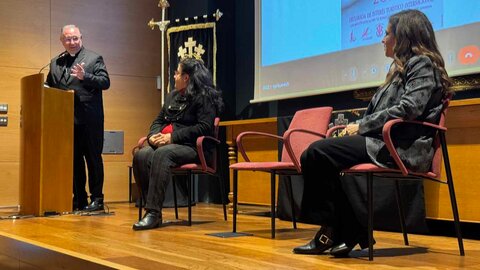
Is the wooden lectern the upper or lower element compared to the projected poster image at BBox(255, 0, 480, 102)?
lower

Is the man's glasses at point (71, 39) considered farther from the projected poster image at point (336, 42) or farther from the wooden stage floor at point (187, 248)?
the projected poster image at point (336, 42)

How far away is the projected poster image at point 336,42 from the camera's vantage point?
12.5ft

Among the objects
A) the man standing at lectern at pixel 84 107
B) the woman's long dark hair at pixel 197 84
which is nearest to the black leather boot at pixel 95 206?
the man standing at lectern at pixel 84 107

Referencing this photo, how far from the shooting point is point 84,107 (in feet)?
15.6

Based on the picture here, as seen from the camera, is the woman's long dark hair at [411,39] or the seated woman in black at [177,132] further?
the seated woman in black at [177,132]

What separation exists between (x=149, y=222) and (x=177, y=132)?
1.82 ft

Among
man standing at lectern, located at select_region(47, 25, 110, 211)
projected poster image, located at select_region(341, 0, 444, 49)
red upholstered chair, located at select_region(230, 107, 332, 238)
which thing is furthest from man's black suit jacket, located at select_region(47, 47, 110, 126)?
projected poster image, located at select_region(341, 0, 444, 49)

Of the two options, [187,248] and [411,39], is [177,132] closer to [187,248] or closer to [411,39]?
[187,248]

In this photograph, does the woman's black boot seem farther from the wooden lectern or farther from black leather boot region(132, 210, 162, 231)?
the wooden lectern

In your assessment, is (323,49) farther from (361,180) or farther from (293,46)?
(361,180)

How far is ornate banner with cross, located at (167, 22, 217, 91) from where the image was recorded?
5875 millimetres

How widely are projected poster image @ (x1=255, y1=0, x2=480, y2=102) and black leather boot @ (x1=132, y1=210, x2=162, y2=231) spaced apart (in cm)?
175

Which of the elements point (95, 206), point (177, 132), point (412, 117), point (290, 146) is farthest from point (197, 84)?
point (412, 117)

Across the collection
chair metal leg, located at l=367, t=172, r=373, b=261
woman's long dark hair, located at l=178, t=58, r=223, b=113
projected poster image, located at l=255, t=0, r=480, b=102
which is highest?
projected poster image, located at l=255, t=0, r=480, b=102
